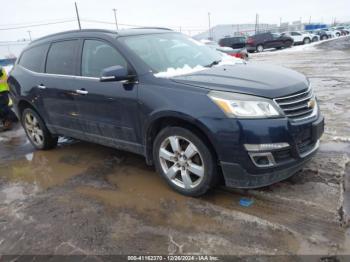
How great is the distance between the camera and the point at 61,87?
4.61 m

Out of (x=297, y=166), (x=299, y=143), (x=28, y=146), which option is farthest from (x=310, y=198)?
(x=28, y=146)

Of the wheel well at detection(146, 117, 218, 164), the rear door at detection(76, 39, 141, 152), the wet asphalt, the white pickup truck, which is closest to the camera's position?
the wet asphalt

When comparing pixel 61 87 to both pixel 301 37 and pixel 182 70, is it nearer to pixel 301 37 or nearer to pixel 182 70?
pixel 182 70

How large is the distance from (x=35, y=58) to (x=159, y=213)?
3.49m

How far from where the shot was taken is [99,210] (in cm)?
352

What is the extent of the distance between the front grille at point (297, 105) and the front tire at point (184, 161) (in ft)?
2.68

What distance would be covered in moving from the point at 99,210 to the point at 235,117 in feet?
5.70

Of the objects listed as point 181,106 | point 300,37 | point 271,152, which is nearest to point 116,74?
point 181,106

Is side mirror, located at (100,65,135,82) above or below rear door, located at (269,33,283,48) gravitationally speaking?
above

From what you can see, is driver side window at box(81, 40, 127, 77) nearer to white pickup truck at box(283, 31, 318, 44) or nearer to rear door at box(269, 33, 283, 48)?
rear door at box(269, 33, 283, 48)

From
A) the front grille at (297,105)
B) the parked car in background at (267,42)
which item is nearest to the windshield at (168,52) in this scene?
the front grille at (297,105)

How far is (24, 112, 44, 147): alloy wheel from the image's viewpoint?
557 centimetres

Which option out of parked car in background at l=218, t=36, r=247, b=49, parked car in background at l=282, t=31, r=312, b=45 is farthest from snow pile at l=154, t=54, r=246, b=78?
parked car in background at l=282, t=31, r=312, b=45

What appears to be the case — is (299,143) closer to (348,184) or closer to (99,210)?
(348,184)
